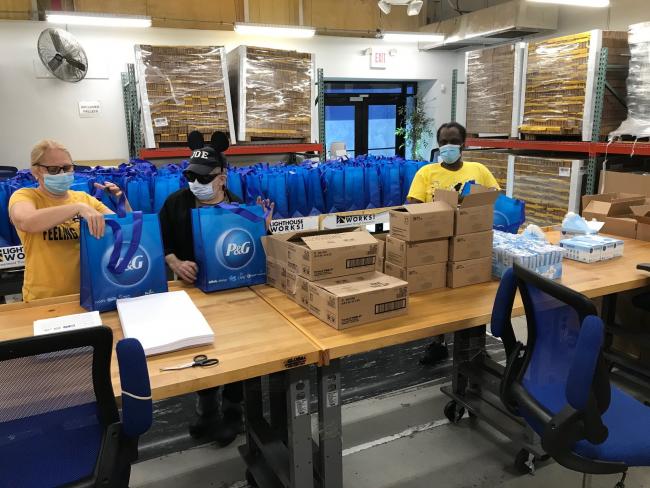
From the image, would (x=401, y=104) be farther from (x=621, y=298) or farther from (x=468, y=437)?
(x=468, y=437)

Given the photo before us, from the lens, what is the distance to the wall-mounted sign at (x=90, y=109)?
690 cm

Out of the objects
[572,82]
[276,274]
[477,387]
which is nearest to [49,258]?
[276,274]

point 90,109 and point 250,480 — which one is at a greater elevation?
point 90,109

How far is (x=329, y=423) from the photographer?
1.85 metres

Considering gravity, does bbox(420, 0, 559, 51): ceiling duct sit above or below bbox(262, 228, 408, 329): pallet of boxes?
above

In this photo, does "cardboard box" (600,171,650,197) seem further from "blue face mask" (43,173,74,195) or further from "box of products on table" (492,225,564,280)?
"blue face mask" (43,173,74,195)

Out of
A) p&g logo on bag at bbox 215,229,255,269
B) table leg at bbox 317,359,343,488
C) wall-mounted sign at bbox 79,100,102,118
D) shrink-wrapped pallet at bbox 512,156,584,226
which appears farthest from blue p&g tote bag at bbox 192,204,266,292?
wall-mounted sign at bbox 79,100,102,118

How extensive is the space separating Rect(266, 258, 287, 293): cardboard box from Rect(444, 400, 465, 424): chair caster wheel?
1315 mm

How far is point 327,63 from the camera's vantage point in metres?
8.38

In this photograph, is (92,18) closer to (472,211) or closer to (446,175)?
(446,175)

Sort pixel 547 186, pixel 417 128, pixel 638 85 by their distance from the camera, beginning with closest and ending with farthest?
pixel 638 85 < pixel 547 186 < pixel 417 128

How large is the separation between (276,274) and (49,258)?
3.35 ft

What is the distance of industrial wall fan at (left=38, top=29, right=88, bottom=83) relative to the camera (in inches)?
236

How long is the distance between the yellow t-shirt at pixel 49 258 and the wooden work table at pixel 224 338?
21 centimetres
